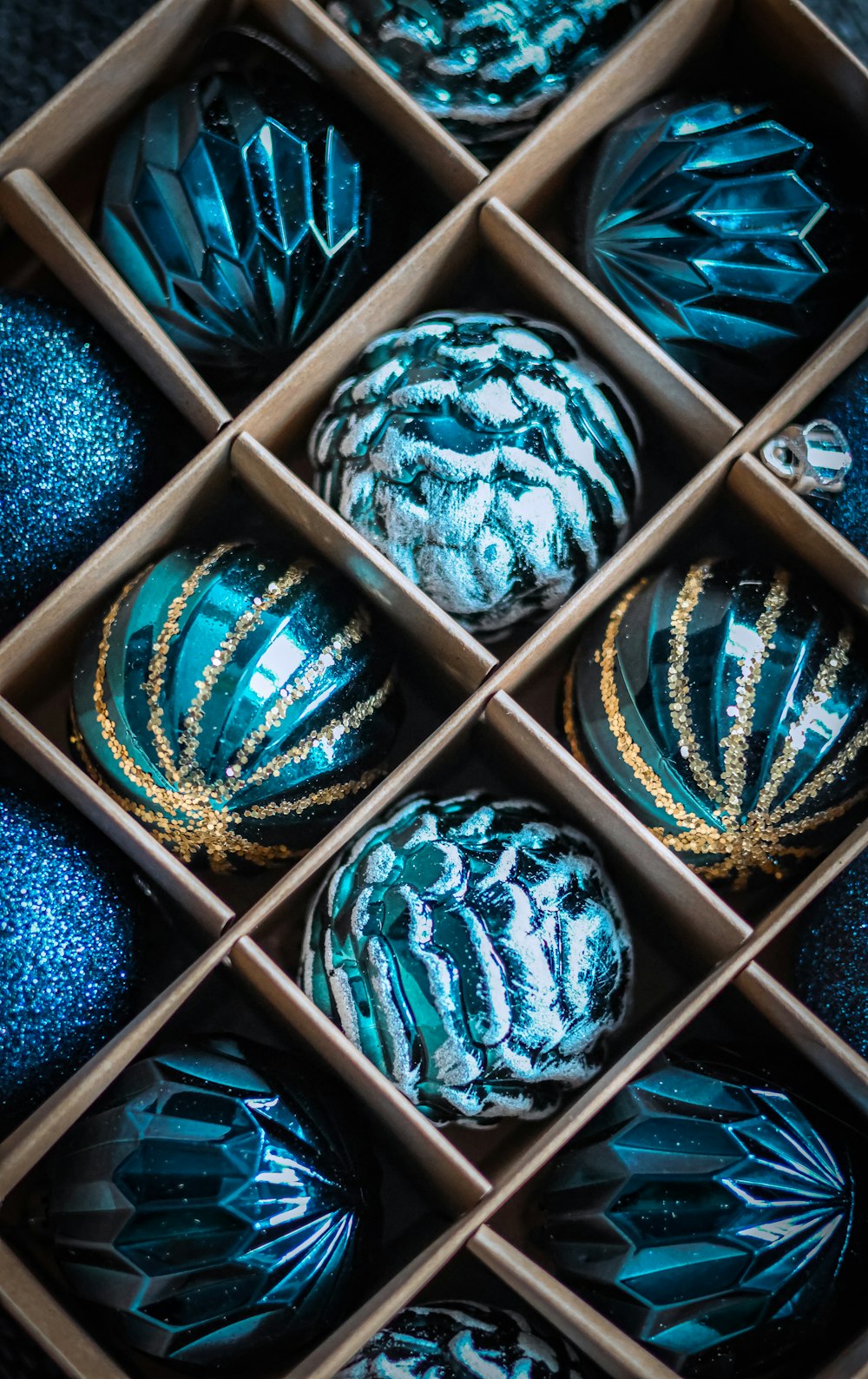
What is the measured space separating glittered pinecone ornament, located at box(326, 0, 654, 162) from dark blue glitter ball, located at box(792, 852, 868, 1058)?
2.00ft

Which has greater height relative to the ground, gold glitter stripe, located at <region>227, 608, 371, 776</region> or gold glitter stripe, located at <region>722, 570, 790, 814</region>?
gold glitter stripe, located at <region>227, 608, 371, 776</region>

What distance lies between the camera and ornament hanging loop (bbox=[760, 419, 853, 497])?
2.81ft

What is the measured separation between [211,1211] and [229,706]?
33cm

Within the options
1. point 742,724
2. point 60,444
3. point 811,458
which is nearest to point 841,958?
point 742,724

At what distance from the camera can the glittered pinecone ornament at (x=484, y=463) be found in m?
0.84

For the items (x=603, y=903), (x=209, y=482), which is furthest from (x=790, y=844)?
(x=209, y=482)

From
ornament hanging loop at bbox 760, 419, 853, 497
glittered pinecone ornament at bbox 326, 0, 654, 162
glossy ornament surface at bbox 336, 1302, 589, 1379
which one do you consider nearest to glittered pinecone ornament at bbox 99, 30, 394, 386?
glittered pinecone ornament at bbox 326, 0, 654, 162

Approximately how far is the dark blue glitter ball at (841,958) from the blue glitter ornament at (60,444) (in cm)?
59

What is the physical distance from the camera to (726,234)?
2.89 feet

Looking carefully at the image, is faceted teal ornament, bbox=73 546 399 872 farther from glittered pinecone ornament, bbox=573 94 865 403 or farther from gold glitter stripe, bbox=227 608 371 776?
glittered pinecone ornament, bbox=573 94 865 403

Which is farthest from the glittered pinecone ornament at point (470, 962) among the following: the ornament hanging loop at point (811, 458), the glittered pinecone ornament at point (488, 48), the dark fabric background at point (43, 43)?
the dark fabric background at point (43, 43)

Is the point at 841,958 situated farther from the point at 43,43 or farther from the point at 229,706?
the point at 43,43

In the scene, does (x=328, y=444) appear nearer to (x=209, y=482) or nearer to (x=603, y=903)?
(x=209, y=482)

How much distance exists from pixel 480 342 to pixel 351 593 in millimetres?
204
